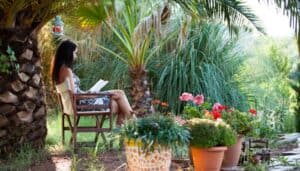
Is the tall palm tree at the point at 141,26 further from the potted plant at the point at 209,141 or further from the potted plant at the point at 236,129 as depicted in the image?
the potted plant at the point at 209,141

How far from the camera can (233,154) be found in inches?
193

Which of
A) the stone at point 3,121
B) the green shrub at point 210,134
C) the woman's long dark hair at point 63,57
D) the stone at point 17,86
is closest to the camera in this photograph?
the green shrub at point 210,134

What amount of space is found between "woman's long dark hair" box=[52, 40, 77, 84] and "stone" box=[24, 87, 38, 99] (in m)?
0.66

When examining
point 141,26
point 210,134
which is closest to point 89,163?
point 210,134

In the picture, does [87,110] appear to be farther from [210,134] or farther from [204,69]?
[204,69]

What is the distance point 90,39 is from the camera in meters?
7.62

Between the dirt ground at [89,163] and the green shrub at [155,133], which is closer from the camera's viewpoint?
the green shrub at [155,133]

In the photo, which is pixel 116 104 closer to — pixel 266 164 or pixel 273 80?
pixel 266 164

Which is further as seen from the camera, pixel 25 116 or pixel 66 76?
pixel 66 76

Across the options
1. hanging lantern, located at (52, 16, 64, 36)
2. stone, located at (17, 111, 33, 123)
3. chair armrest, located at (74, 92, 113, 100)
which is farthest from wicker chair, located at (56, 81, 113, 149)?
hanging lantern, located at (52, 16, 64, 36)

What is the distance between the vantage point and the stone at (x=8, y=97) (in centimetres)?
544

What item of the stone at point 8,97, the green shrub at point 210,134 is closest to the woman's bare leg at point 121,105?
the stone at point 8,97

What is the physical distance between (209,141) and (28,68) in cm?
244

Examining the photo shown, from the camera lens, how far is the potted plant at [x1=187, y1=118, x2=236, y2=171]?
450 cm
